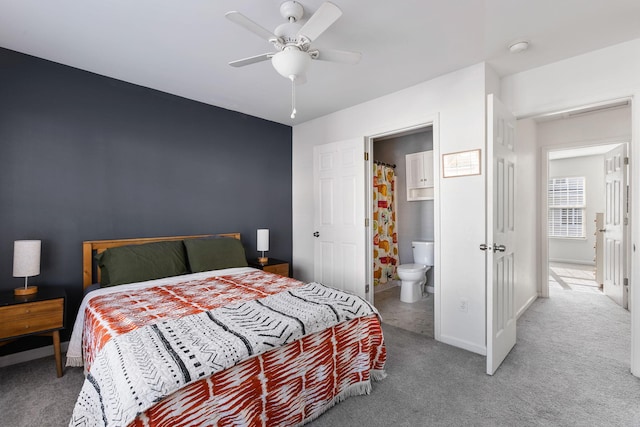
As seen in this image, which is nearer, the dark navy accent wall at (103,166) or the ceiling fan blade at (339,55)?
the ceiling fan blade at (339,55)

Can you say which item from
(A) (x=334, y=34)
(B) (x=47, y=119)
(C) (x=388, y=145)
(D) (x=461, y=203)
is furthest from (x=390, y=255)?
(B) (x=47, y=119)

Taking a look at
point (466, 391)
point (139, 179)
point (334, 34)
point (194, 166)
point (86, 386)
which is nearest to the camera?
point (86, 386)

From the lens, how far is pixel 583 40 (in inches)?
90.2

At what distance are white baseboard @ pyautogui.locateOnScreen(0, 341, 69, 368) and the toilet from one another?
12.1 feet

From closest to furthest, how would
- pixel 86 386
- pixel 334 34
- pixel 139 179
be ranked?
pixel 86 386 < pixel 334 34 < pixel 139 179

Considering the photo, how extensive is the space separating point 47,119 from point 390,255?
14.7 feet

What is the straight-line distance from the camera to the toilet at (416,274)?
13.3 ft

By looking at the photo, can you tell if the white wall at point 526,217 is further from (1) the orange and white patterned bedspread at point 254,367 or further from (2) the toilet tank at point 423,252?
(1) the orange and white patterned bedspread at point 254,367

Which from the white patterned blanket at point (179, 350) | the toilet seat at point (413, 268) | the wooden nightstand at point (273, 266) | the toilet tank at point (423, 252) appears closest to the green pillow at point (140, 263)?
the wooden nightstand at point (273, 266)

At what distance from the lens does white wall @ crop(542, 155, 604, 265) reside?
20.7 feet

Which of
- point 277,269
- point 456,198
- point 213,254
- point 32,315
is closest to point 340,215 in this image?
point 277,269

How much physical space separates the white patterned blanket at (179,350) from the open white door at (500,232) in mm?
1168

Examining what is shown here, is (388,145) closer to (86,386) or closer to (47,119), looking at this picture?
(47,119)

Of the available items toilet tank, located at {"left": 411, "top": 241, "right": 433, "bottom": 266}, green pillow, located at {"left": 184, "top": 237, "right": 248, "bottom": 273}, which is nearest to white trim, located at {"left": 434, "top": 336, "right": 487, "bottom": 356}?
toilet tank, located at {"left": 411, "top": 241, "right": 433, "bottom": 266}
